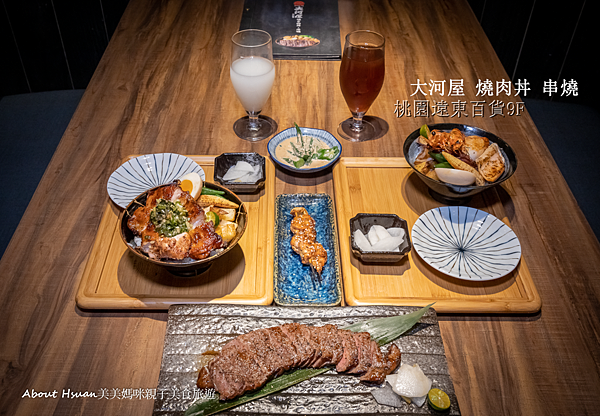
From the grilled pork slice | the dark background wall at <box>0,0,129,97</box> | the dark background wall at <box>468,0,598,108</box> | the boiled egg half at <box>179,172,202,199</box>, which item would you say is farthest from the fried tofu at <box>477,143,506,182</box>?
the dark background wall at <box>0,0,129,97</box>

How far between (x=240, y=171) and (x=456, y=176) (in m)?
0.76

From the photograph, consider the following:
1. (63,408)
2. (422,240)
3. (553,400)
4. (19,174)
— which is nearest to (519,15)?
(422,240)

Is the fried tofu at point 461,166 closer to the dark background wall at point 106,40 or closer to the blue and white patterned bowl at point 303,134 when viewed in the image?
the blue and white patterned bowl at point 303,134

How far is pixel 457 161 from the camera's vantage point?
5.06 ft

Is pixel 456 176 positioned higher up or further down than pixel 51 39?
higher up

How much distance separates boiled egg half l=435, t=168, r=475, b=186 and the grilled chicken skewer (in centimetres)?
47

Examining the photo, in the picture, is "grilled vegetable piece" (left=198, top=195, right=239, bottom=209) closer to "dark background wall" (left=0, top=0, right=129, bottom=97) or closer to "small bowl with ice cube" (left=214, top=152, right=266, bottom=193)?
"small bowl with ice cube" (left=214, top=152, right=266, bottom=193)

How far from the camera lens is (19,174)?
225 cm

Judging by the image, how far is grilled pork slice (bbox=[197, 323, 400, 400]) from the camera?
1078 millimetres

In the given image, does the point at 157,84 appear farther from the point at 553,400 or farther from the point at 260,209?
the point at 553,400

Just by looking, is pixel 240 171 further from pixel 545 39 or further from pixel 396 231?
pixel 545 39

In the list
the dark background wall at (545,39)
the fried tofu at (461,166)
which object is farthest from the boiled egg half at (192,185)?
the dark background wall at (545,39)

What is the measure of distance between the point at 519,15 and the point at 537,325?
3536 mm

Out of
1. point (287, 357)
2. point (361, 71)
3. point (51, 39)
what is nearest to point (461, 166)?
point (361, 71)
